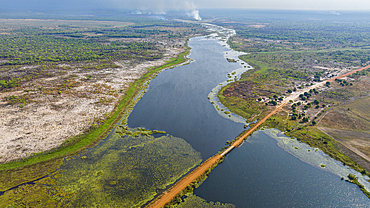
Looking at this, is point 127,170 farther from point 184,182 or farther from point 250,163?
point 250,163

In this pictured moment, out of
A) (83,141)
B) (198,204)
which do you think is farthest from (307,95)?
(83,141)

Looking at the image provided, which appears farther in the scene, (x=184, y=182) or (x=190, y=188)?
(x=184, y=182)

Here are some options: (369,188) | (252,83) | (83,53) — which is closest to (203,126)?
(369,188)

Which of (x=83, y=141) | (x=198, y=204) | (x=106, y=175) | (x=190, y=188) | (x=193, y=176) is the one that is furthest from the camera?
(x=83, y=141)

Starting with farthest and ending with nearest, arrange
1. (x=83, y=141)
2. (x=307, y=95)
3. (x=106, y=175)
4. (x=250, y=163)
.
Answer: (x=307, y=95)
(x=83, y=141)
(x=250, y=163)
(x=106, y=175)

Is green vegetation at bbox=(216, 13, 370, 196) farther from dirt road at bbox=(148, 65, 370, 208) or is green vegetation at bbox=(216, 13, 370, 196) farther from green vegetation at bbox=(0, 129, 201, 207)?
green vegetation at bbox=(0, 129, 201, 207)

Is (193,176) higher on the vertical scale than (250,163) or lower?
lower
